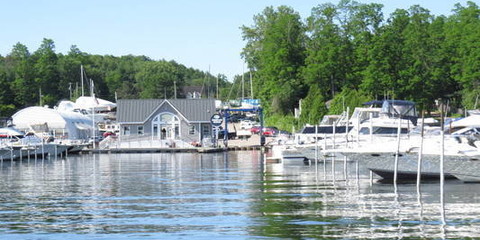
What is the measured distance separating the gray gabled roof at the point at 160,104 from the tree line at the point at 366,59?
12068 mm

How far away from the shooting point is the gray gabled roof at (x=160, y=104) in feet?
335

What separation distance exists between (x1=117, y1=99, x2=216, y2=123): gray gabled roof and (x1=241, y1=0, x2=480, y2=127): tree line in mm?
12068

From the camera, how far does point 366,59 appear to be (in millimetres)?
112750

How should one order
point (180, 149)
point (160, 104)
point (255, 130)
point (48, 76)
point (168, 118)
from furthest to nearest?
1. point (48, 76)
2. point (255, 130)
3. point (168, 118)
4. point (160, 104)
5. point (180, 149)

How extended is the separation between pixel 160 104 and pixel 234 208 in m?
71.3

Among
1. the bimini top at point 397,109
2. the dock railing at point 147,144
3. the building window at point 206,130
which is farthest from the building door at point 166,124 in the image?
the bimini top at point 397,109

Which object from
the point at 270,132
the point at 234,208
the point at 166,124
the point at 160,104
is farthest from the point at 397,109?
the point at 160,104

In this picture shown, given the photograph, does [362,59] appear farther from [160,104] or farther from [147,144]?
[147,144]

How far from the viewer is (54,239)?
82.8ft

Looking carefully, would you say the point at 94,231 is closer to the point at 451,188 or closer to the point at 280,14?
the point at 451,188

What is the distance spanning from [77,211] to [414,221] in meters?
13.0

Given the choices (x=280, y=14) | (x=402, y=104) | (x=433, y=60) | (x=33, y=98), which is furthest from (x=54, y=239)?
(x=33, y=98)

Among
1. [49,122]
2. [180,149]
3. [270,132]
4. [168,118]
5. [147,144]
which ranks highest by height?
[168,118]

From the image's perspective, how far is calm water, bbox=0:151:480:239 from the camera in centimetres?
2605
